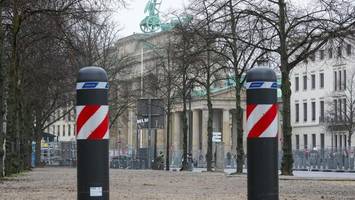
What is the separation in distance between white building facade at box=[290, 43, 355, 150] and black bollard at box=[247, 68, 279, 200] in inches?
3413

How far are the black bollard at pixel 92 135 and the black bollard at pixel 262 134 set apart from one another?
1.28 metres

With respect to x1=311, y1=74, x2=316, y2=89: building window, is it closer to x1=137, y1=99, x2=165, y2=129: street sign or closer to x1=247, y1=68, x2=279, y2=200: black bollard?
x1=137, y1=99, x2=165, y2=129: street sign

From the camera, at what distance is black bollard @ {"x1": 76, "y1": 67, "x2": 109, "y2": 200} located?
6543 mm

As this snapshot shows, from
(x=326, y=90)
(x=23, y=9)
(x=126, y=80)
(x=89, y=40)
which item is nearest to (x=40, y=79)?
(x=89, y=40)

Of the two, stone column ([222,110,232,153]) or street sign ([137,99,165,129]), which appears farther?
stone column ([222,110,232,153])

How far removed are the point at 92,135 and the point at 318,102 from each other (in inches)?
4309

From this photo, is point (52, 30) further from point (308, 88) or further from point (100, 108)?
point (308, 88)

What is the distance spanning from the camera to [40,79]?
133ft

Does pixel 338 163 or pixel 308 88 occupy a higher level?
pixel 308 88

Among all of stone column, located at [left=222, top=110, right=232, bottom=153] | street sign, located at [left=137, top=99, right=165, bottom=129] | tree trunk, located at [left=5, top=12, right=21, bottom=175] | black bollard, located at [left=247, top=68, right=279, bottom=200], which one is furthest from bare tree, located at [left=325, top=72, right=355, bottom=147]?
black bollard, located at [left=247, top=68, right=279, bottom=200]

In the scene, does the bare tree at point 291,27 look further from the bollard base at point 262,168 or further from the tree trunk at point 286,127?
the bollard base at point 262,168

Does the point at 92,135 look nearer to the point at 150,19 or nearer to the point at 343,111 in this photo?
the point at 343,111

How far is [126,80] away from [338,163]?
779 inches

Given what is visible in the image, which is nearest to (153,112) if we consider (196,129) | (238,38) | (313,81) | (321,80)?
(238,38)
